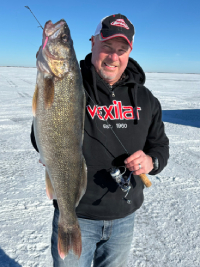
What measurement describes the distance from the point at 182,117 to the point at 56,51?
7808 mm

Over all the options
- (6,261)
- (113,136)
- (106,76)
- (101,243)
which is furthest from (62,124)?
(6,261)

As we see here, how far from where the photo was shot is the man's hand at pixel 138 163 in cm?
154

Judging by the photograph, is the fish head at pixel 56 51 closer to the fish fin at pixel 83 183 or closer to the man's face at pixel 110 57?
the man's face at pixel 110 57

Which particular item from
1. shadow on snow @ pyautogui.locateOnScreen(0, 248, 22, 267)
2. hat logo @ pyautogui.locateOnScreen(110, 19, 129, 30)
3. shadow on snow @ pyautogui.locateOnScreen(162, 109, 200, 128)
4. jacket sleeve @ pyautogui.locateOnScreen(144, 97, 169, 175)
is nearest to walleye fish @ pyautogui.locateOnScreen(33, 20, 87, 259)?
hat logo @ pyautogui.locateOnScreen(110, 19, 129, 30)

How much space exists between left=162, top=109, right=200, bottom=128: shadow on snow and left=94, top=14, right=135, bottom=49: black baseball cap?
6.30 metres

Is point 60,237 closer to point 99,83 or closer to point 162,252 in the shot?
point 99,83

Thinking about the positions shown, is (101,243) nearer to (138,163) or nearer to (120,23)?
(138,163)

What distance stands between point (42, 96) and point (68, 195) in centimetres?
70

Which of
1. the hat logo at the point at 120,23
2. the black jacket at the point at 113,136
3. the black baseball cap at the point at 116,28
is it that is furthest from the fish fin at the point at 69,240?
the hat logo at the point at 120,23

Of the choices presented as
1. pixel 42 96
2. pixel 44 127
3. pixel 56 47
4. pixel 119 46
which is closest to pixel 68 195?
pixel 44 127

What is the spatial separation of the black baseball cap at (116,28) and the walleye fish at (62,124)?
0.32 m

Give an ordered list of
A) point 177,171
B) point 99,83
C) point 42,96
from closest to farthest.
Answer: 1. point 42,96
2. point 99,83
3. point 177,171

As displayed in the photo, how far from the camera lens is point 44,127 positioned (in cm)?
139

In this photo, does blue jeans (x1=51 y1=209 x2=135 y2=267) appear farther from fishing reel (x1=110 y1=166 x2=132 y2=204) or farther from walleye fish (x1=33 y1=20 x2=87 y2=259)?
fishing reel (x1=110 y1=166 x2=132 y2=204)
